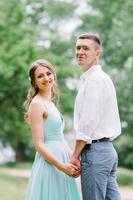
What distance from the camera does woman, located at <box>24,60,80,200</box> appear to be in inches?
168

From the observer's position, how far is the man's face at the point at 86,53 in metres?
3.96

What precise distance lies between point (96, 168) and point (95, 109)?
420mm

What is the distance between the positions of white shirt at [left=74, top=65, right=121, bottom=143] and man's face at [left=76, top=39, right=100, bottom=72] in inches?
2.0

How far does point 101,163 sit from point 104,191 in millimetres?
241

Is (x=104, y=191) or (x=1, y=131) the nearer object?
(x=104, y=191)

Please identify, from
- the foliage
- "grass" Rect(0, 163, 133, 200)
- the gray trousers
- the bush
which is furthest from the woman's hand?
the bush

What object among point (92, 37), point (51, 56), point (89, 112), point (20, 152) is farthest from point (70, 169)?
point (20, 152)

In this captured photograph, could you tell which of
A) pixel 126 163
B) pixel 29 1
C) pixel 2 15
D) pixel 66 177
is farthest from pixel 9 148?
pixel 66 177

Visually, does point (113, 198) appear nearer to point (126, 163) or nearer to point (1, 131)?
point (126, 163)

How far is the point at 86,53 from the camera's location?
3.96m

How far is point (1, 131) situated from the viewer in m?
29.7

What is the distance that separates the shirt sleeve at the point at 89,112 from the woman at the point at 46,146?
47 centimetres

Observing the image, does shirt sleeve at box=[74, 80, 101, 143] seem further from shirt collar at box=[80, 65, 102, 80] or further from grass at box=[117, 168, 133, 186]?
grass at box=[117, 168, 133, 186]

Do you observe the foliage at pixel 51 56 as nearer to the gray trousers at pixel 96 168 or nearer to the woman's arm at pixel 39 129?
the woman's arm at pixel 39 129
